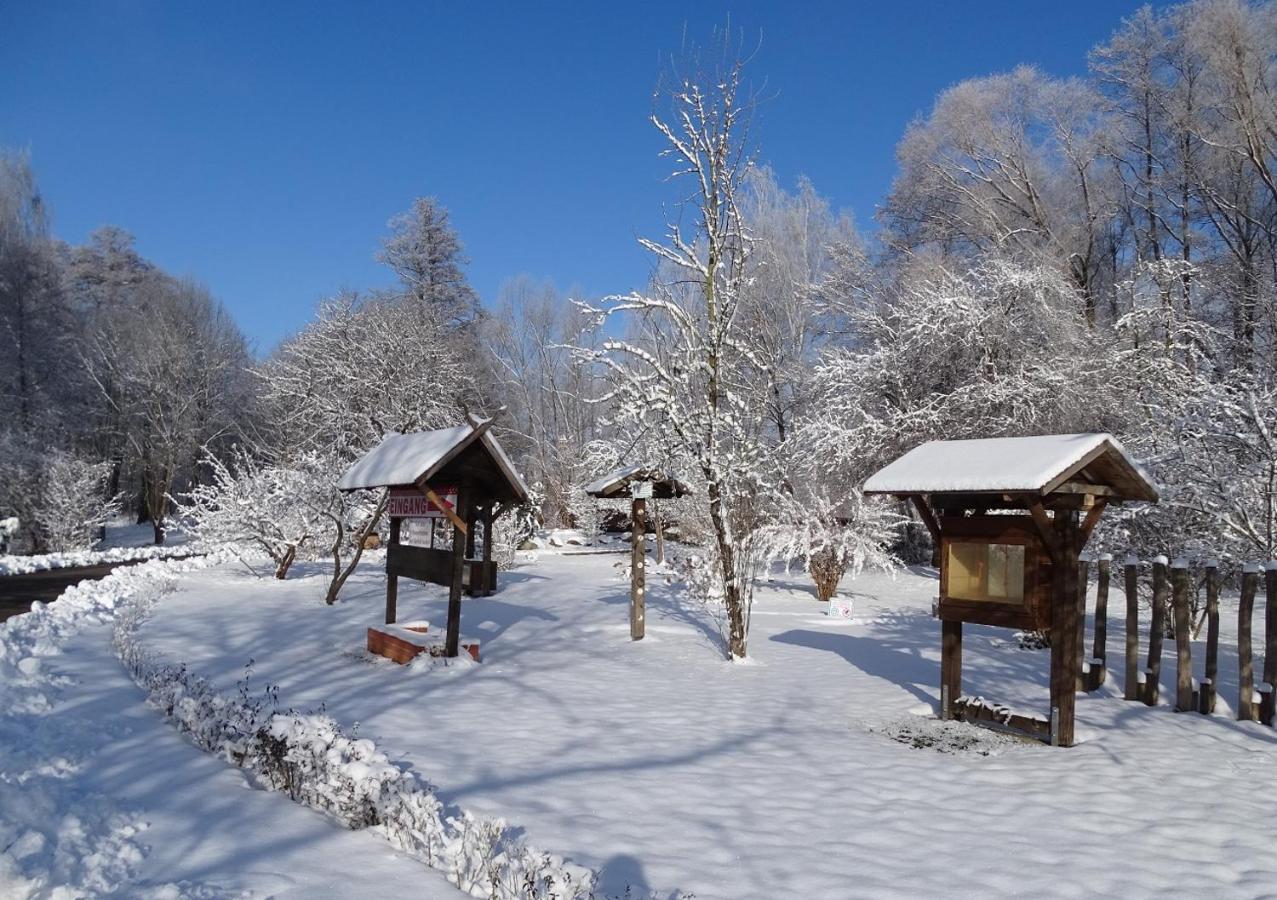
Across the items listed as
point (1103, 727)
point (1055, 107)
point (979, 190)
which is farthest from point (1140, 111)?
point (1103, 727)

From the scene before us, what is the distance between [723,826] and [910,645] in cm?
792

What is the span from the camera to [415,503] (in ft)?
35.6

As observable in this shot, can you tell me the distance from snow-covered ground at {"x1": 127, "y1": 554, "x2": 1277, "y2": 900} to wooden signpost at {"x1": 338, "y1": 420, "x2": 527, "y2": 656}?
1.14 metres

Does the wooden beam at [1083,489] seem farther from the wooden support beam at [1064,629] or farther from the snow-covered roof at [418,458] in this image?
the snow-covered roof at [418,458]

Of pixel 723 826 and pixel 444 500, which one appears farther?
pixel 444 500

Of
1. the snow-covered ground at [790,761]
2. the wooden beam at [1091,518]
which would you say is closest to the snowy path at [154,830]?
the snow-covered ground at [790,761]

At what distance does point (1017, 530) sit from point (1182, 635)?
6.39 ft

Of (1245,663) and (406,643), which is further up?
(1245,663)

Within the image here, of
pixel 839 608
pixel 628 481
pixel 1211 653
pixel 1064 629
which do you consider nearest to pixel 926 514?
pixel 1064 629

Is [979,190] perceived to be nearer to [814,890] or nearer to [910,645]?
[910,645]

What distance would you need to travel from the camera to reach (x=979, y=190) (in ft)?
81.8

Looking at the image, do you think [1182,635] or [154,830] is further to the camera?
[1182,635]

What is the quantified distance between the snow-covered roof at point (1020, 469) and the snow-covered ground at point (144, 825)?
5096 millimetres

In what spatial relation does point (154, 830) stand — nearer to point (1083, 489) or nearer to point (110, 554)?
point (1083, 489)
